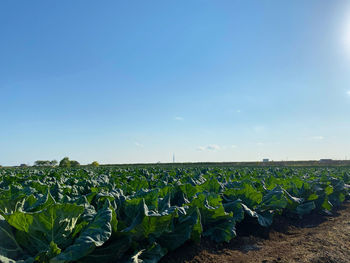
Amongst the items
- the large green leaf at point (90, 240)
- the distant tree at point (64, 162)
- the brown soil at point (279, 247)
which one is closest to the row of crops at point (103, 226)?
the large green leaf at point (90, 240)

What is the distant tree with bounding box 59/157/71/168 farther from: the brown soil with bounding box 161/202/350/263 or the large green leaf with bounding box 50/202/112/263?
the large green leaf with bounding box 50/202/112/263

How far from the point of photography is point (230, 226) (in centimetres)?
369

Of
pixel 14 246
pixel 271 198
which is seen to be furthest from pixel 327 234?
pixel 14 246

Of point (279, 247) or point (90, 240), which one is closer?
point (90, 240)

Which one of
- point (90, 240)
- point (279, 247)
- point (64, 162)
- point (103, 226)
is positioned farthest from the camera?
point (64, 162)

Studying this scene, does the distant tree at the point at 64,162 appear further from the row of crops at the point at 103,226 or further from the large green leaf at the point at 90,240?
the large green leaf at the point at 90,240

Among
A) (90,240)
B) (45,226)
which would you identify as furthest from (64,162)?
(90,240)

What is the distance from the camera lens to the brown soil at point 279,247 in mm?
3425

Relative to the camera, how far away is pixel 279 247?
4.12 m

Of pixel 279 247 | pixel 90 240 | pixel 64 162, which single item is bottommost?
pixel 279 247

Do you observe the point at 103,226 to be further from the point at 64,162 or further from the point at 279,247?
the point at 64,162

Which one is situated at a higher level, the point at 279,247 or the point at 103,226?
the point at 103,226

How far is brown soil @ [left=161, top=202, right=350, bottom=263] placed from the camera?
11.2 ft

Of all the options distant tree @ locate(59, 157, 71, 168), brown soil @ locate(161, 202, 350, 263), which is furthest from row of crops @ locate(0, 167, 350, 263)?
distant tree @ locate(59, 157, 71, 168)
